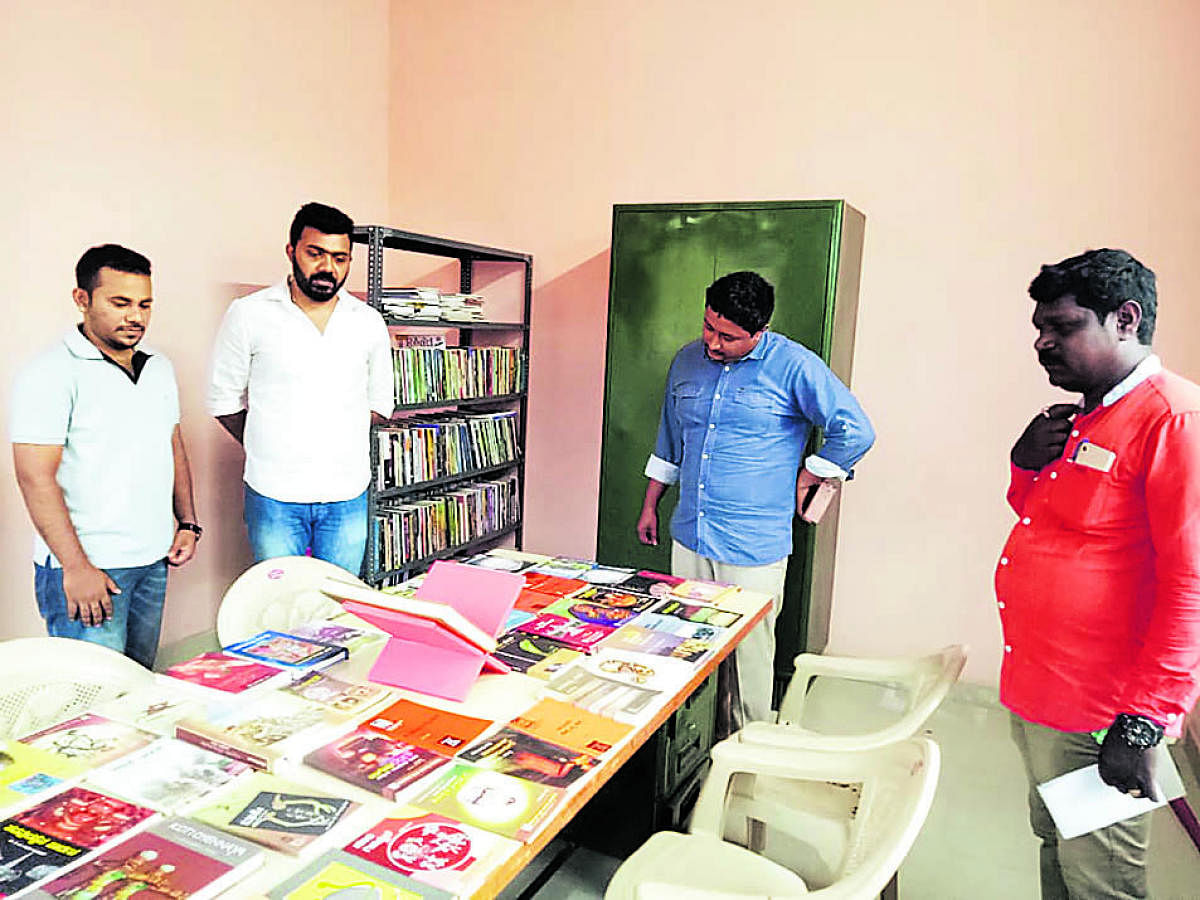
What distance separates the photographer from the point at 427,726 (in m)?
1.54

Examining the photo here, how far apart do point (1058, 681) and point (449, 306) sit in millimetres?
2953

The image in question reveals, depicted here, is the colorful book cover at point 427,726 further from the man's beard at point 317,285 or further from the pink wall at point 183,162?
the man's beard at point 317,285

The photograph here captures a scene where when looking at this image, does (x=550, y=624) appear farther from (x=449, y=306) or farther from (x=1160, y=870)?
(x=449, y=306)

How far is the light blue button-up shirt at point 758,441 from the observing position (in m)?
2.82

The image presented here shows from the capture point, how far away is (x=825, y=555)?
12.3 ft

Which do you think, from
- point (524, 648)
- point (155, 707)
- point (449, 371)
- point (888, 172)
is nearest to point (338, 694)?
point (155, 707)

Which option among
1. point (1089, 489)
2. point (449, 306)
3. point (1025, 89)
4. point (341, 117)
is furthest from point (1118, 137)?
point (341, 117)

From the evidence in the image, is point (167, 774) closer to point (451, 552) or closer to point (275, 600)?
point (275, 600)

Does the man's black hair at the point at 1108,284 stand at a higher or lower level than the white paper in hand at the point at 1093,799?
higher

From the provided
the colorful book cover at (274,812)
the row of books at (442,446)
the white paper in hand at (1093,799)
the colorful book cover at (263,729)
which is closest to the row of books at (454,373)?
the row of books at (442,446)

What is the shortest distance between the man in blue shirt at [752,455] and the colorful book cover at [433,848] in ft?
5.52

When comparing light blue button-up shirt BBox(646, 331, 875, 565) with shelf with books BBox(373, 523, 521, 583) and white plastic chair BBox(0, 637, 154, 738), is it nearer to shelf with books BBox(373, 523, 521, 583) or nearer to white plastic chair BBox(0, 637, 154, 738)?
shelf with books BBox(373, 523, 521, 583)

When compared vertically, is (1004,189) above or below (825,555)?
above

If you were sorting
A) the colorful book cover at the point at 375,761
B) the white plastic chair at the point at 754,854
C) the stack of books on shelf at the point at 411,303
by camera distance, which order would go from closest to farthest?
the colorful book cover at the point at 375,761 < the white plastic chair at the point at 754,854 < the stack of books on shelf at the point at 411,303
